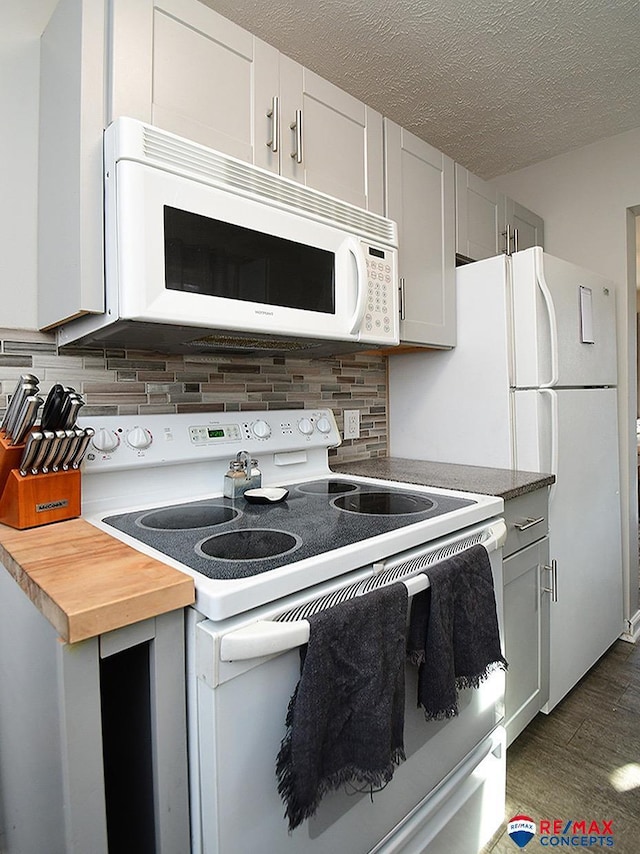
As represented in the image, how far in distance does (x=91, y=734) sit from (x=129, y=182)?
98cm

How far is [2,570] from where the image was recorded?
1.02 meters

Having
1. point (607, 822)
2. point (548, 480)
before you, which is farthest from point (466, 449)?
point (607, 822)

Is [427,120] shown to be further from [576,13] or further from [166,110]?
[166,110]

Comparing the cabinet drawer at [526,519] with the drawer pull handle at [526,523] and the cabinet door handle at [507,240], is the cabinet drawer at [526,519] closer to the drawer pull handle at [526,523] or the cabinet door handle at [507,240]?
the drawer pull handle at [526,523]

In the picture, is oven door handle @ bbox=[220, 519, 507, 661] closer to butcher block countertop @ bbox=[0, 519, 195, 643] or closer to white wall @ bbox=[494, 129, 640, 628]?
butcher block countertop @ bbox=[0, 519, 195, 643]

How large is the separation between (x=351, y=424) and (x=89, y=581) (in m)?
1.46

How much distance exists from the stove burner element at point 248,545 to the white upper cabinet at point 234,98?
923 mm

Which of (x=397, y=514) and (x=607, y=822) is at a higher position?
(x=397, y=514)

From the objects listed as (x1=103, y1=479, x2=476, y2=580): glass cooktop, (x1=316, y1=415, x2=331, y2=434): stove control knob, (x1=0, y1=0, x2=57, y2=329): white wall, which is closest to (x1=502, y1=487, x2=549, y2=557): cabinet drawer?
(x1=103, y1=479, x2=476, y2=580): glass cooktop

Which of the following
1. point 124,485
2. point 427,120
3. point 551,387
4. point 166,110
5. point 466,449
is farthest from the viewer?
point 427,120

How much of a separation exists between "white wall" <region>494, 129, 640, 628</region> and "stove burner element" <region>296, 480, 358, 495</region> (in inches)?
63.7

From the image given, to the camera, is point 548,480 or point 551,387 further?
point 551,387

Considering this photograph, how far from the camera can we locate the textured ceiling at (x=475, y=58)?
159cm

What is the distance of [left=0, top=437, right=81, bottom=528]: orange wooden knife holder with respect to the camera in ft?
3.37
